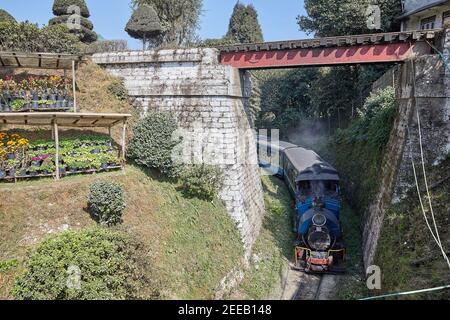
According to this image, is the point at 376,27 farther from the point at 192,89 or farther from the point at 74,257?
the point at 74,257

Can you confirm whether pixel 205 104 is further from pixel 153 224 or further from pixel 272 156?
pixel 272 156

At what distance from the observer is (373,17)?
2373cm

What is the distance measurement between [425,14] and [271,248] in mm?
20486

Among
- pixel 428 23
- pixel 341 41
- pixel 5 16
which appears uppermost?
pixel 428 23

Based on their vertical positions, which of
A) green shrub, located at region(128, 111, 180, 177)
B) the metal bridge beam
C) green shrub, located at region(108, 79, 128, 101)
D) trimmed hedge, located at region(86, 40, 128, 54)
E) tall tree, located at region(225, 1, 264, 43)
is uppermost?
tall tree, located at region(225, 1, 264, 43)

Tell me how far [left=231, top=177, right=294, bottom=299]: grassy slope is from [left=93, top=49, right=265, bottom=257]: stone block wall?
0.65 meters

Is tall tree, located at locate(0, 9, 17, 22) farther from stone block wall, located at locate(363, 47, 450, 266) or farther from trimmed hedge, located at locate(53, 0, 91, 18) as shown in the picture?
stone block wall, located at locate(363, 47, 450, 266)

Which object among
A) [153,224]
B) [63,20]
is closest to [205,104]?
[153,224]

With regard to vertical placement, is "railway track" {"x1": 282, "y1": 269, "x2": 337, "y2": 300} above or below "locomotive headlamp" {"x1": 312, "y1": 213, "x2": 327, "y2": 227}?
below

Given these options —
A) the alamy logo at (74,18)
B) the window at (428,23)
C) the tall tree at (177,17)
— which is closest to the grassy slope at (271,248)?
the window at (428,23)

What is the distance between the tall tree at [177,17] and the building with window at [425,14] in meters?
17.2

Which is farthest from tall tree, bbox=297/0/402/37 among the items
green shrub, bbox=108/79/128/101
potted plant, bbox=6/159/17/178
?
potted plant, bbox=6/159/17/178

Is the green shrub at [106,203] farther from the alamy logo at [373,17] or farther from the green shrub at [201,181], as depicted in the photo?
the alamy logo at [373,17]

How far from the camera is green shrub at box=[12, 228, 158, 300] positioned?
23.8 feet
